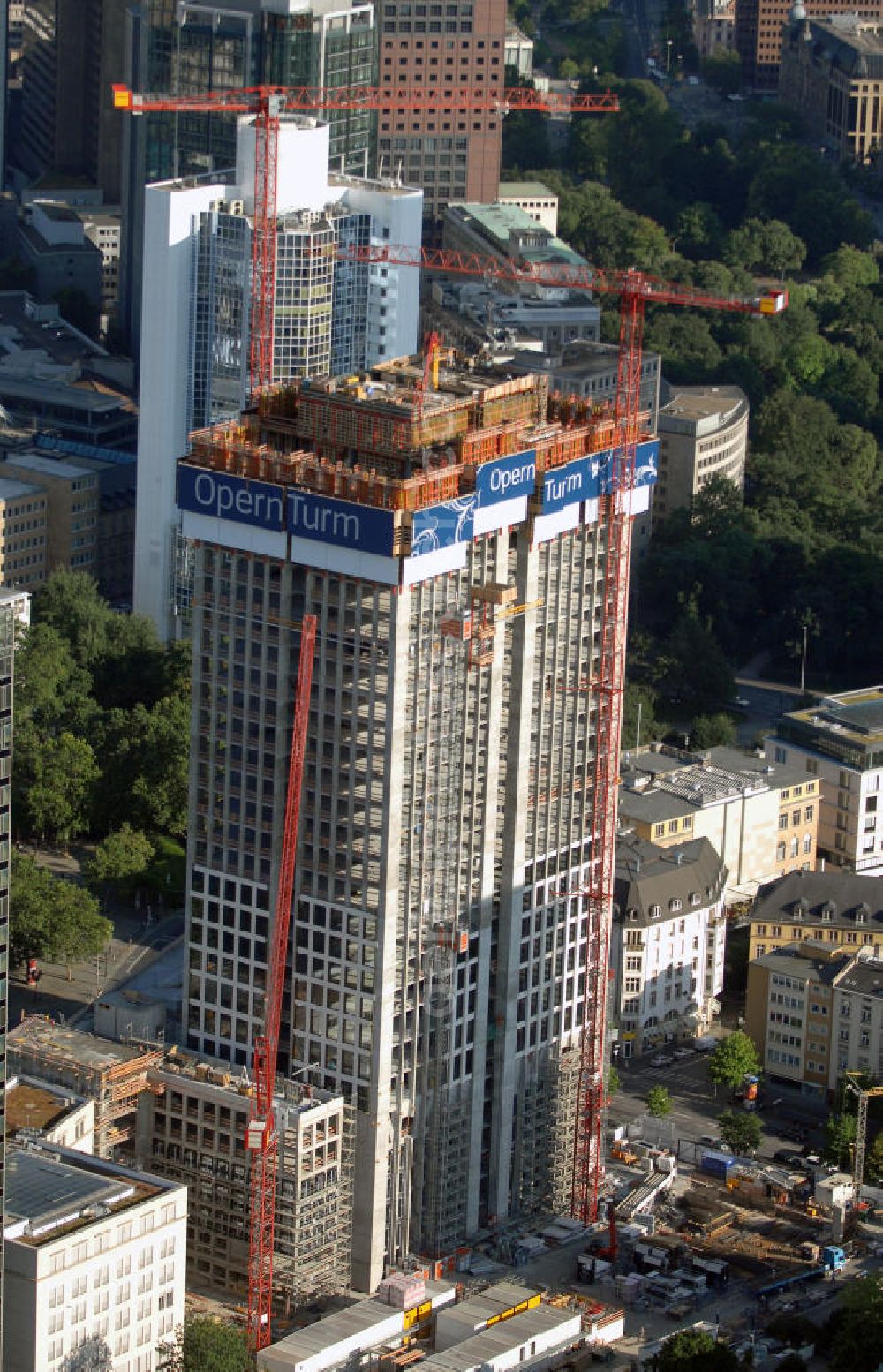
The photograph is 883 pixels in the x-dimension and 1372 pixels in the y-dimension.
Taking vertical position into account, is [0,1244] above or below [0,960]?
below

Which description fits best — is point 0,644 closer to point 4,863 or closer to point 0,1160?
point 4,863

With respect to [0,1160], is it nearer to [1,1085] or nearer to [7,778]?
[1,1085]

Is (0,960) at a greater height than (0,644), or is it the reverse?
(0,644)

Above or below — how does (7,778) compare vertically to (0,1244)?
above

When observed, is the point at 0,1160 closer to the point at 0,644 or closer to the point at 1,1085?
the point at 1,1085

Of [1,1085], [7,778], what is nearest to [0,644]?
[7,778]

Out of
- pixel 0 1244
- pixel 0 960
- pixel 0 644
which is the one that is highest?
pixel 0 644

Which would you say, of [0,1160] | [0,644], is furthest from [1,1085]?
[0,644]
